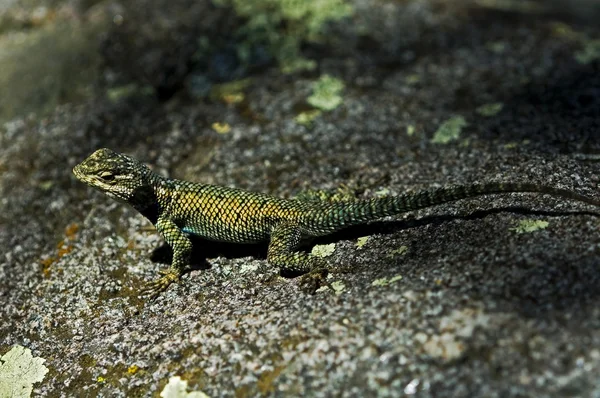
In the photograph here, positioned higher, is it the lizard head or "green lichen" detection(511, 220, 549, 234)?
the lizard head

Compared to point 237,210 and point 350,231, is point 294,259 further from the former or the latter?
point 237,210

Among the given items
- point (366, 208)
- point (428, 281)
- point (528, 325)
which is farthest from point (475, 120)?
point (528, 325)

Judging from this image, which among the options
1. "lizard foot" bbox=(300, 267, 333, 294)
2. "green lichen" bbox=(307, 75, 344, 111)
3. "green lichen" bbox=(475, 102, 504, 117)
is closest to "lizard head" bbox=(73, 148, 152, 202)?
"lizard foot" bbox=(300, 267, 333, 294)

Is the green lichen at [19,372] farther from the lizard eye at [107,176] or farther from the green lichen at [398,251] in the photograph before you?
the green lichen at [398,251]

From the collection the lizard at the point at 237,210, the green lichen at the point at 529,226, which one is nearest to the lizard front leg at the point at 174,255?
the lizard at the point at 237,210

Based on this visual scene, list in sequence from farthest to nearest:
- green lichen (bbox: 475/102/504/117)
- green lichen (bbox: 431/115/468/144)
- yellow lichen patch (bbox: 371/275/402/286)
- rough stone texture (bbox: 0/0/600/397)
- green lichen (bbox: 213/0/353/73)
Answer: green lichen (bbox: 213/0/353/73)
green lichen (bbox: 475/102/504/117)
green lichen (bbox: 431/115/468/144)
yellow lichen patch (bbox: 371/275/402/286)
rough stone texture (bbox: 0/0/600/397)

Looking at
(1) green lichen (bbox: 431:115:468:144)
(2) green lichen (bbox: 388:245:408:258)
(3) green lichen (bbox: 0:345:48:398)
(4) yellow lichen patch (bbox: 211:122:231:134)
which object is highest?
(4) yellow lichen patch (bbox: 211:122:231:134)

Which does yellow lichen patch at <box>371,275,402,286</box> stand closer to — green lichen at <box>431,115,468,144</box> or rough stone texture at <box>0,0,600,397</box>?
rough stone texture at <box>0,0,600,397</box>

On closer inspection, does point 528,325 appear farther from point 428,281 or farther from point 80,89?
point 80,89
